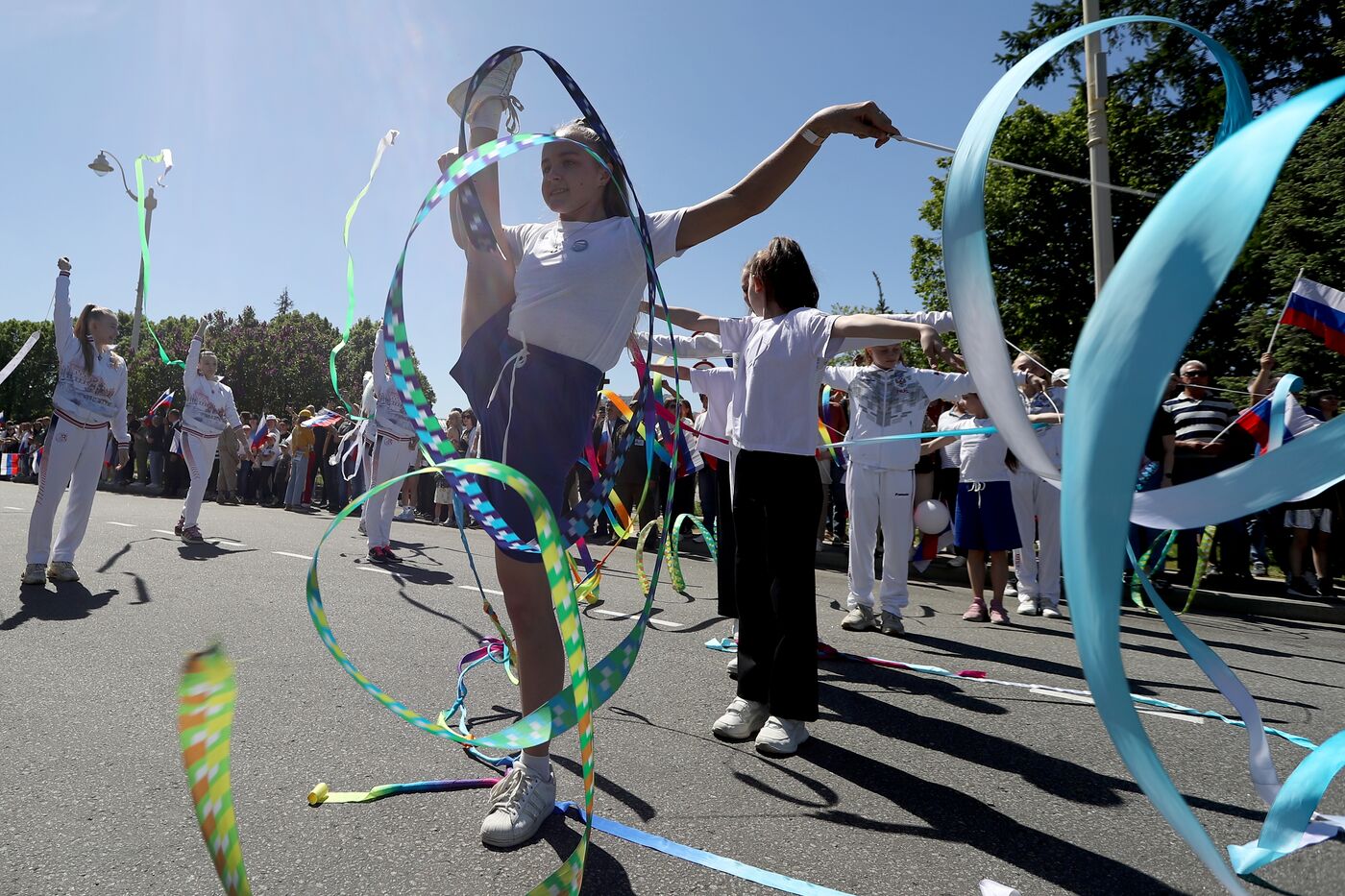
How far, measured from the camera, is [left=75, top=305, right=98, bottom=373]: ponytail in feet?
20.0

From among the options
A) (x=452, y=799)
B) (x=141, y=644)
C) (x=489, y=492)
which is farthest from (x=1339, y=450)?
(x=141, y=644)

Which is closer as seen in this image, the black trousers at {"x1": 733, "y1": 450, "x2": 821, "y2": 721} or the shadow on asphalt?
the black trousers at {"x1": 733, "y1": 450, "x2": 821, "y2": 721}

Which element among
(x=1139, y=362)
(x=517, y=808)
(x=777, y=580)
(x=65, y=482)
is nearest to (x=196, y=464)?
(x=65, y=482)

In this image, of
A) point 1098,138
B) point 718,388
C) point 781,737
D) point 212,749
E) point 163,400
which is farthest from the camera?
point 163,400

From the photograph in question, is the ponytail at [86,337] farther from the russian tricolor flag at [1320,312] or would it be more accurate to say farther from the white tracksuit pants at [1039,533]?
the russian tricolor flag at [1320,312]

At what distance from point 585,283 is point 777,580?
141 centimetres

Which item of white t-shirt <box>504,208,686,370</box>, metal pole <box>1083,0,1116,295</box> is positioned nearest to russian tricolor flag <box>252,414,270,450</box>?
metal pole <box>1083,0,1116,295</box>

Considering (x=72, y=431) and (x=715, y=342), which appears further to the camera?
(x=72, y=431)

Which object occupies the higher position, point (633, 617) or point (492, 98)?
point (492, 98)

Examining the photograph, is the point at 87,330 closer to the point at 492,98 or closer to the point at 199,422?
the point at 199,422

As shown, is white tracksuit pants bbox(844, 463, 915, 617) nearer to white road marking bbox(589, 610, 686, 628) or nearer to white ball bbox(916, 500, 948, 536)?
white road marking bbox(589, 610, 686, 628)

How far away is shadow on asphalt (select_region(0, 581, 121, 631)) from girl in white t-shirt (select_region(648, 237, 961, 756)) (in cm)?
412

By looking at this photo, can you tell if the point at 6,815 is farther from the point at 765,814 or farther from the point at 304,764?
the point at 765,814

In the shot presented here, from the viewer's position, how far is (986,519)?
20.5ft
